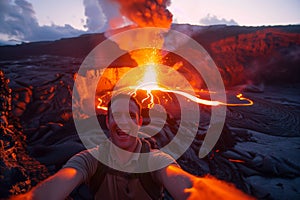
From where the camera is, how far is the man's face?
2156 millimetres

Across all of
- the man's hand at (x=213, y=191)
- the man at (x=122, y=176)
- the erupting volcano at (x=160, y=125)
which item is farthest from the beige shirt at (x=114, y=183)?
the erupting volcano at (x=160, y=125)

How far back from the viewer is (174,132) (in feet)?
27.2

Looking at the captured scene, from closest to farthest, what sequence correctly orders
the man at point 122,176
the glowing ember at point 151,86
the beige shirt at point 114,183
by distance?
the man at point 122,176 < the beige shirt at point 114,183 < the glowing ember at point 151,86

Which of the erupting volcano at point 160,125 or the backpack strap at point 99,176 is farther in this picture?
the erupting volcano at point 160,125

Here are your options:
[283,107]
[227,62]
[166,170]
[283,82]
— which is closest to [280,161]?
[166,170]

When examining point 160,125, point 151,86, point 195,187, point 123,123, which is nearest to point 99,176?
point 123,123

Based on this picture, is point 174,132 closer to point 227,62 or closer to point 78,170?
point 78,170

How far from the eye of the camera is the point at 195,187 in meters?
1.56

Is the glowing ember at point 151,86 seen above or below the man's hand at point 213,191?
above

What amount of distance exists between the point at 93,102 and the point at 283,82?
20184 millimetres

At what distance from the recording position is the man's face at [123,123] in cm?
216

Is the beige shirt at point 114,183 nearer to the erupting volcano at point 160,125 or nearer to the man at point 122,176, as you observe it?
the man at point 122,176

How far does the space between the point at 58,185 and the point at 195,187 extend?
117 cm

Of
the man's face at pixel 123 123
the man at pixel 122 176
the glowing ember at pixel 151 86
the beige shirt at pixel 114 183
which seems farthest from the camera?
the glowing ember at pixel 151 86
